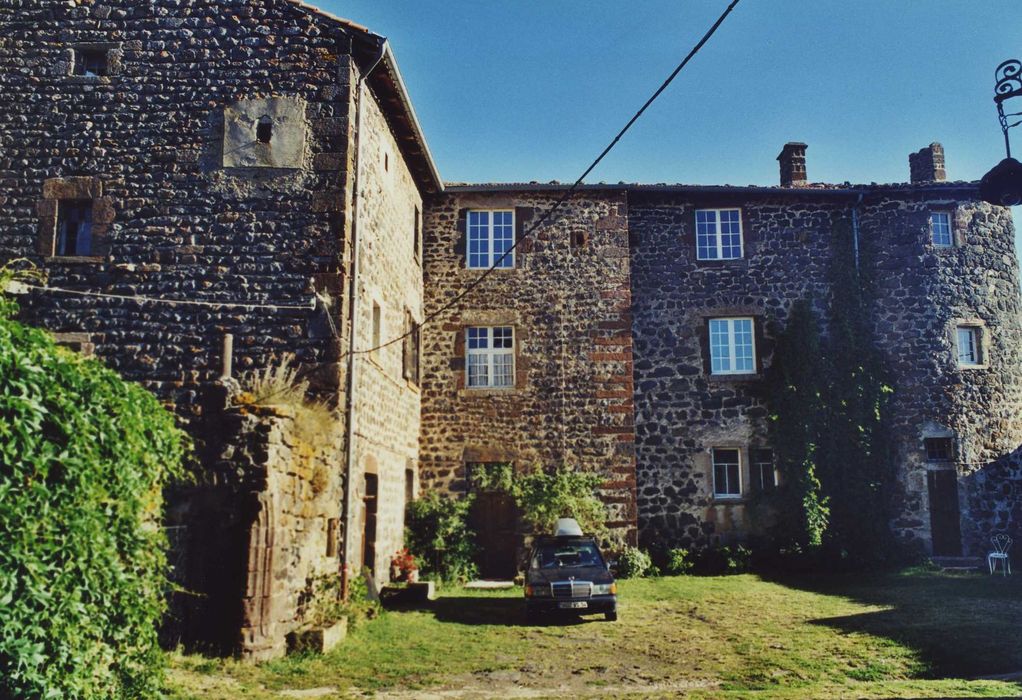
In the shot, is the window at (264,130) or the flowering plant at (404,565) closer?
the window at (264,130)

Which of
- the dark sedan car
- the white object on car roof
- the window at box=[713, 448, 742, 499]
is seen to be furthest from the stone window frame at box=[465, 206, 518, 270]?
the dark sedan car

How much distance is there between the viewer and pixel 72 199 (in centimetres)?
1273

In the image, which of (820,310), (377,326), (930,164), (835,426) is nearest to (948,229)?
(930,164)

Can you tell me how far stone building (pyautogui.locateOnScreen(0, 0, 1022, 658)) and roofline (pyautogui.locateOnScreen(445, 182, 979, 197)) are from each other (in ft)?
0.24

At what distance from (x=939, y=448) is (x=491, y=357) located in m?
9.80

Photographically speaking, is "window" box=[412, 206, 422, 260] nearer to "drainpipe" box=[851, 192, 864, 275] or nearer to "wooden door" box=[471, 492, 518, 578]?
"wooden door" box=[471, 492, 518, 578]

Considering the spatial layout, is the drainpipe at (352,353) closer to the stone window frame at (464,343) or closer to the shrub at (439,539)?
the shrub at (439,539)

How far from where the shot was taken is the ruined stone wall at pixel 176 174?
1233 cm

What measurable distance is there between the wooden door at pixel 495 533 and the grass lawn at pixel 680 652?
2.84 m

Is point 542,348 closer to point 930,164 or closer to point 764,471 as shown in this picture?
point 764,471

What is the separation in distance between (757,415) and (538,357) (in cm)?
487

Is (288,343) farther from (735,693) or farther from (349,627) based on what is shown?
(735,693)

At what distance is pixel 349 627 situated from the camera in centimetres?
1124

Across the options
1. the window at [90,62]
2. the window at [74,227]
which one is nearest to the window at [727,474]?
the window at [74,227]
